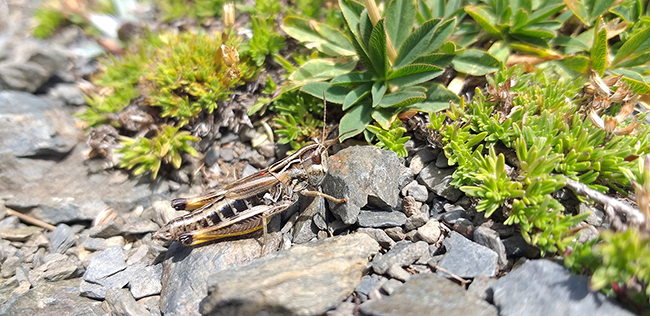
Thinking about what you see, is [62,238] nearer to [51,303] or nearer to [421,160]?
[51,303]

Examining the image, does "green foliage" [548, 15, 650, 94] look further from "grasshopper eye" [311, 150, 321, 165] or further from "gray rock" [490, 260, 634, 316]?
"grasshopper eye" [311, 150, 321, 165]

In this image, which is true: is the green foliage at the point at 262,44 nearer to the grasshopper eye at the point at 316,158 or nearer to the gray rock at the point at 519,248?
the grasshopper eye at the point at 316,158

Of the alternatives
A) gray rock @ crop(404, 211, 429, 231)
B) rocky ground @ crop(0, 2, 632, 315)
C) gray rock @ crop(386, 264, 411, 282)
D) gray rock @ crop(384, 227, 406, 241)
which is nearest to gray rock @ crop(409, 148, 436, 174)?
rocky ground @ crop(0, 2, 632, 315)

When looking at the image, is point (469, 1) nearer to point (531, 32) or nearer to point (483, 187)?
point (531, 32)

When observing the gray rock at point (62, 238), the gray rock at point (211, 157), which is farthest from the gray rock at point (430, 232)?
the gray rock at point (62, 238)

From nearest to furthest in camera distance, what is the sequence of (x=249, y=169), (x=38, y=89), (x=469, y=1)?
1. (x=469, y=1)
2. (x=249, y=169)
3. (x=38, y=89)

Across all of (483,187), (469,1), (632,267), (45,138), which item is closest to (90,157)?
(45,138)
